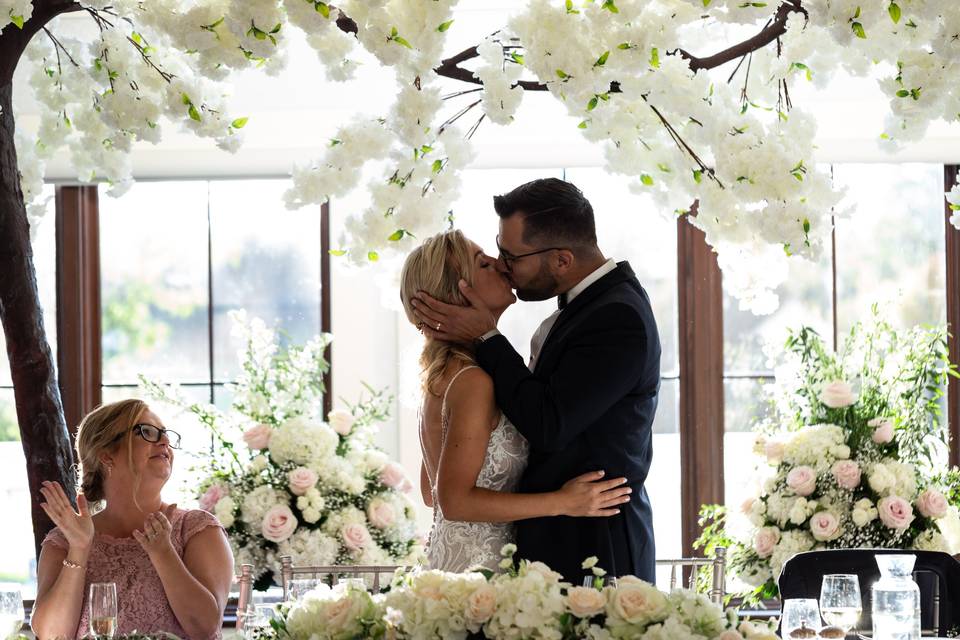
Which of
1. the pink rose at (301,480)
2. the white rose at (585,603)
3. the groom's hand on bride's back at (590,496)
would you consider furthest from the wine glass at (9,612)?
the pink rose at (301,480)

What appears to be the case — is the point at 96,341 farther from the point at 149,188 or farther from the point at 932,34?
the point at 932,34

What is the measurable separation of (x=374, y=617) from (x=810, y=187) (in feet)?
3.48

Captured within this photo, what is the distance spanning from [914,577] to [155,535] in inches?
74.6

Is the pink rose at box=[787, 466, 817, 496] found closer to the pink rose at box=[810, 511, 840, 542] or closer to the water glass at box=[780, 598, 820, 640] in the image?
the pink rose at box=[810, 511, 840, 542]

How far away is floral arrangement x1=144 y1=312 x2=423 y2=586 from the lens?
3854 mm

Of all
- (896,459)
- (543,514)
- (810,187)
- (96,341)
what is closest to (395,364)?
(96,341)

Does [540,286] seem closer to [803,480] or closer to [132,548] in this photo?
[132,548]

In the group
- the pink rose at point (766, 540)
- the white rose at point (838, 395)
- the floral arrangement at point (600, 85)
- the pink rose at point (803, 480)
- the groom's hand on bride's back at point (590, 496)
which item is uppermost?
the floral arrangement at point (600, 85)

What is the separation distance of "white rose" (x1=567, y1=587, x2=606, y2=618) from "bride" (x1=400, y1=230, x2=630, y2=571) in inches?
32.1

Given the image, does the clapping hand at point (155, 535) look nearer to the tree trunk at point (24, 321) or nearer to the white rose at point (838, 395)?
the tree trunk at point (24, 321)

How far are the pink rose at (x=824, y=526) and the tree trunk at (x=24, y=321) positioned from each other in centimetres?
230

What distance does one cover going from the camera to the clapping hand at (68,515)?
8.21 ft

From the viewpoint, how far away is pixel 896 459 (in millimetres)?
3914

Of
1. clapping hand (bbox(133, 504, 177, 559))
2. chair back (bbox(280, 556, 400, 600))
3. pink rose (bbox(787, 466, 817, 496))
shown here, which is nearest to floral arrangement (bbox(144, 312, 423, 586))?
chair back (bbox(280, 556, 400, 600))
